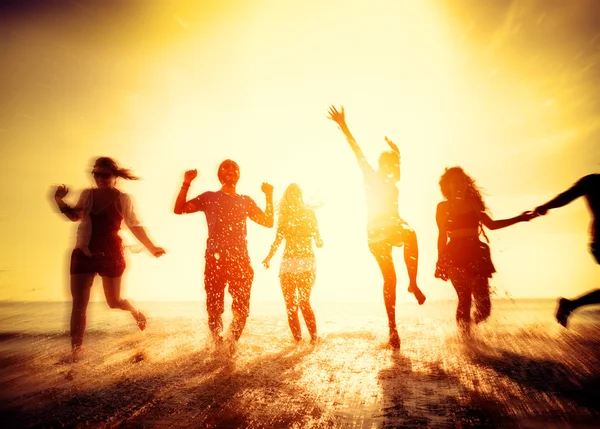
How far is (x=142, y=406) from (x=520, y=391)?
2.79 metres

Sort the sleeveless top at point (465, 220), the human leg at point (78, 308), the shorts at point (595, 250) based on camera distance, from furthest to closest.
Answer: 1. the sleeveless top at point (465, 220)
2. the human leg at point (78, 308)
3. the shorts at point (595, 250)

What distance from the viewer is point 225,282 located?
4.73m

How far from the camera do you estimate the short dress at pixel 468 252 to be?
501 cm

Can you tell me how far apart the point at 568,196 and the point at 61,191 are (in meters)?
6.31

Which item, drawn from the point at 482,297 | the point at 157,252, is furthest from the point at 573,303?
the point at 157,252

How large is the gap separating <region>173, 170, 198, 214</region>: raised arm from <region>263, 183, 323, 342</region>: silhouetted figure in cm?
139

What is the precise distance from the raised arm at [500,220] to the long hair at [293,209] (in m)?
2.56

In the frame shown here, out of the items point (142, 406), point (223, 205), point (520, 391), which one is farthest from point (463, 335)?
point (142, 406)

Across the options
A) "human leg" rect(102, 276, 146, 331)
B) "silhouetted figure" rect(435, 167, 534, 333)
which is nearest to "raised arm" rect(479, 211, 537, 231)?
"silhouetted figure" rect(435, 167, 534, 333)

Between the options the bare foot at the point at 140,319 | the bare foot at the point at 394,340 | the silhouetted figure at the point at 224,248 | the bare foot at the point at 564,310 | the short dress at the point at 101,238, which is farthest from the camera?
the bare foot at the point at 140,319

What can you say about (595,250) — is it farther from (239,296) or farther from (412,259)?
(239,296)

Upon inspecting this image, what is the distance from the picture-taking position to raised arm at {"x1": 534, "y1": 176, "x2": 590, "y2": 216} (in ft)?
13.8

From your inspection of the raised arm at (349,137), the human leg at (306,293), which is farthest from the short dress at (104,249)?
the raised arm at (349,137)

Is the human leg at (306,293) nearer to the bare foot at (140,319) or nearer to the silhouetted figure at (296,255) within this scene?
the silhouetted figure at (296,255)
